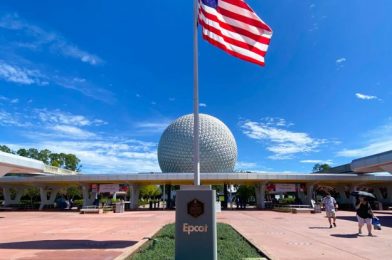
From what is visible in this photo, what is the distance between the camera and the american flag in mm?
11312

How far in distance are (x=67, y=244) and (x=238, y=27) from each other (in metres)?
9.22

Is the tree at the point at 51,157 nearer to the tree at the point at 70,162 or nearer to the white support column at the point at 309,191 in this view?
A: the tree at the point at 70,162

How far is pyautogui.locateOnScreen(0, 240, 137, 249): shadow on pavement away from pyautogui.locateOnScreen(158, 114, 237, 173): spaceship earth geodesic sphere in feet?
138

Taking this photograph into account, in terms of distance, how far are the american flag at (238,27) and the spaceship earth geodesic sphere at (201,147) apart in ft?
146

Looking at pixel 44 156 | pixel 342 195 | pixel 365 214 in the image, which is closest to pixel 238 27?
pixel 365 214

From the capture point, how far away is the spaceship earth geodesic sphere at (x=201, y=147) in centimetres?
5631

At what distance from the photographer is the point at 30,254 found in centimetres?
1090

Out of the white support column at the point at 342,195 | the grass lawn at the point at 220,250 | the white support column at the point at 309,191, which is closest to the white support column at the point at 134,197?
the white support column at the point at 309,191

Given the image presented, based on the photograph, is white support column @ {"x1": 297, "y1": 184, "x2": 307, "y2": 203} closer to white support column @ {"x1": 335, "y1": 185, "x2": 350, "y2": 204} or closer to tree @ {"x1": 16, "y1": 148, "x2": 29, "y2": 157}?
white support column @ {"x1": 335, "y1": 185, "x2": 350, "y2": 204}

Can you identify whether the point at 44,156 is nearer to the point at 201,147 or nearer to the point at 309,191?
the point at 201,147

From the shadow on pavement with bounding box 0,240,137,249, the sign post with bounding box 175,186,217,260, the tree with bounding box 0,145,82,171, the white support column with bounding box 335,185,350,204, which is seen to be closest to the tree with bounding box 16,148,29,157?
the tree with bounding box 0,145,82,171

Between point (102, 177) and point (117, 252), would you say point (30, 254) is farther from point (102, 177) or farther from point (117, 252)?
point (102, 177)

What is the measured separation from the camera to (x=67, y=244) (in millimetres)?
13062

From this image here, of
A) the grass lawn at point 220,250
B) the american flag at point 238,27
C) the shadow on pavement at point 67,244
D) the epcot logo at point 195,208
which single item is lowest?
the shadow on pavement at point 67,244
